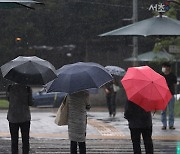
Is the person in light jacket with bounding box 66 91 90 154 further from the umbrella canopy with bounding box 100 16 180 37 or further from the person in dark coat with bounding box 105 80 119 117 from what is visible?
the person in dark coat with bounding box 105 80 119 117

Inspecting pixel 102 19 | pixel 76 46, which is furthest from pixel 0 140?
pixel 76 46

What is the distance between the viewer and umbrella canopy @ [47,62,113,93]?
30.2 ft

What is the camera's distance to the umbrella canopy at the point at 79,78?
920 cm

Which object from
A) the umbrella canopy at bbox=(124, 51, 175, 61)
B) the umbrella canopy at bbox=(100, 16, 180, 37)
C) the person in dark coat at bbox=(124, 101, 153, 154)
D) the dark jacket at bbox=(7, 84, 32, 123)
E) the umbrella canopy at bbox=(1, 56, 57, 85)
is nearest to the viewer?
the person in dark coat at bbox=(124, 101, 153, 154)

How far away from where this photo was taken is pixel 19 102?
10.1 m

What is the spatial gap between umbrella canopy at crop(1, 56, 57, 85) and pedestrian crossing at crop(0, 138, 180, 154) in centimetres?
240

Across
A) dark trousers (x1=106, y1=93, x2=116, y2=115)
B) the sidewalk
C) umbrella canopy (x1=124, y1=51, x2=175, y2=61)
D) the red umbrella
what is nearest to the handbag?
the red umbrella

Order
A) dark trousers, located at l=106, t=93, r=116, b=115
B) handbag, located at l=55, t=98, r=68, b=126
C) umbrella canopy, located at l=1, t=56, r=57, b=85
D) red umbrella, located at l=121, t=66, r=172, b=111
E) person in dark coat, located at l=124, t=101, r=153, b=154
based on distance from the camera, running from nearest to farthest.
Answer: red umbrella, located at l=121, t=66, r=172, b=111, person in dark coat, located at l=124, t=101, r=153, b=154, umbrella canopy, located at l=1, t=56, r=57, b=85, handbag, located at l=55, t=98, r=68, b=126, dark trousers, located at l=106, t=93, r=116, b=115

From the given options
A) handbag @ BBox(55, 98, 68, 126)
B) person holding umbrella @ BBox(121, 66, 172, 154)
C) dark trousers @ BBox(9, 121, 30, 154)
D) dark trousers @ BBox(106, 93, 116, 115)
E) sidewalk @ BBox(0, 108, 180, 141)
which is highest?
person holding umbrella @ BBox(121, 66, 172, 154)

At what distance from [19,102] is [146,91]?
8.04 ft

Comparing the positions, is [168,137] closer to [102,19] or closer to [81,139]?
[81,139]

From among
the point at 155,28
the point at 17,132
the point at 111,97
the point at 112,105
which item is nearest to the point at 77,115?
the point at 17,132

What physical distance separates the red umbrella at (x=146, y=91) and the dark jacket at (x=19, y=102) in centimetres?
202

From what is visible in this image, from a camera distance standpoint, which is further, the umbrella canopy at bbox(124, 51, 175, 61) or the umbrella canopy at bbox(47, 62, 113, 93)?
the umbrella canopy at bbox(124, 51, 175, 61)
